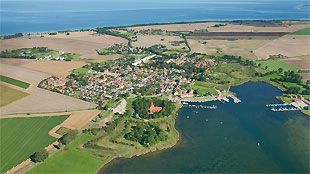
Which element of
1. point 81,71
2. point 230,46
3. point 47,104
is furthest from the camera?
point 230,46

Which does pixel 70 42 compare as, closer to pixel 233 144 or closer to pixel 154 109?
pixel 154 109

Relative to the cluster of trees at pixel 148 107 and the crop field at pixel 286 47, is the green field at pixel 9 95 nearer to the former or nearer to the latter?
the cluster of trees at pixel 148 107

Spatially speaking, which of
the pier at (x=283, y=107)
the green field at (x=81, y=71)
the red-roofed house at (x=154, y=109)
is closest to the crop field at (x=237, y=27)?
the green field at (x=81, y=71)

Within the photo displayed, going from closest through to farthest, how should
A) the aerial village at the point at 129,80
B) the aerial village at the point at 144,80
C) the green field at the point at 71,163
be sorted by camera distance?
the green field at the point at 71,163 < the aerial village at the point at 144,80 < the aerial village at the point at 129,80

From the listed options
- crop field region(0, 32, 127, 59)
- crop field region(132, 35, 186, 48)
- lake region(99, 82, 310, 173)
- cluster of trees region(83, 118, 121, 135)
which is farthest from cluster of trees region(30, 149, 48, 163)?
crop field region(132, 35, 186, 48)

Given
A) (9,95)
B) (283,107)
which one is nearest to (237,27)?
(283,107)
